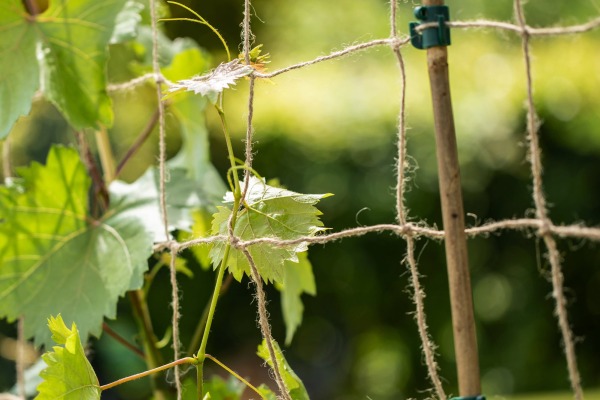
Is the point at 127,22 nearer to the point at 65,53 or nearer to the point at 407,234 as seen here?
the point at 65,53

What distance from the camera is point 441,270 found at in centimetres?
300

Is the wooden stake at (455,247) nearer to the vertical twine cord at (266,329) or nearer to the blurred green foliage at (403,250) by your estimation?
the vertical twine cord at (266,329)

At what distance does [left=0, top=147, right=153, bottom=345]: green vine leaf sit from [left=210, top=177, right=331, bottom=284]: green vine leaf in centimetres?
22

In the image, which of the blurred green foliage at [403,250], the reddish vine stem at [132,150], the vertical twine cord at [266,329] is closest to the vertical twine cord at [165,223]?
the vertical twine cord at [266,329]

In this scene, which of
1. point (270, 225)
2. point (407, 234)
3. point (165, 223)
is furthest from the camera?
point (165, 223)

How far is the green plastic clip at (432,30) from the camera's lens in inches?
23.8

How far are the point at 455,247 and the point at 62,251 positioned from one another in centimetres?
61

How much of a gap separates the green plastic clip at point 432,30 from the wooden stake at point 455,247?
1.2 inches

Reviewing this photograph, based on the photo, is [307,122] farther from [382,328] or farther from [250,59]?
[250,59]

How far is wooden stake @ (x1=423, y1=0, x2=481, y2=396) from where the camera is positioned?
58cm

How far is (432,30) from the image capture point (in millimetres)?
609

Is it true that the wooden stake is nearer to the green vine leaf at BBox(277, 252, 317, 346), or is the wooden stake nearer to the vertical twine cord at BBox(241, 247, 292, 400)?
the vertical twine cord at BBox(241, 247, 292, 400)

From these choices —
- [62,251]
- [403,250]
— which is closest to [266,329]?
[62,251]

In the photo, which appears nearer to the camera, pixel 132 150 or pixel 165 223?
pixel 165 223
